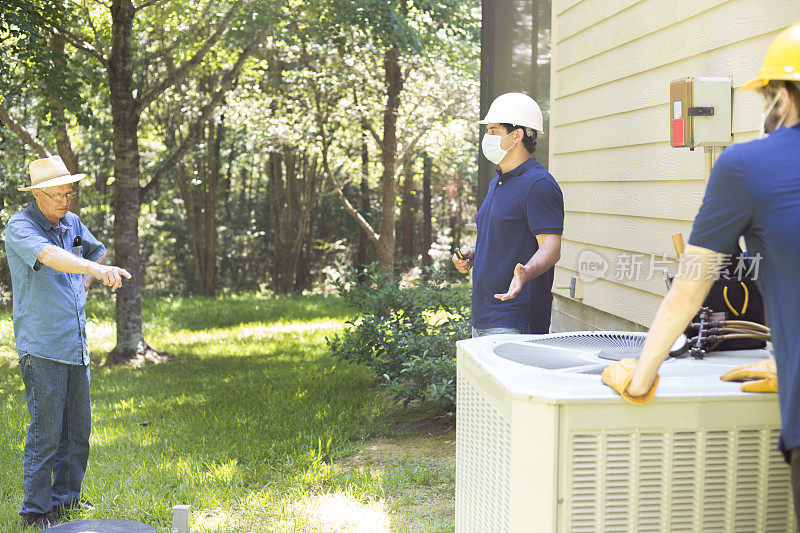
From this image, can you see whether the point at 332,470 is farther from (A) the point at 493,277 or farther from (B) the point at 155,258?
(B) the point at 155,258

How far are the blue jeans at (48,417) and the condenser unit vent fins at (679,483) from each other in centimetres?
288

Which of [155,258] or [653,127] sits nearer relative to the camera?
[653,127]

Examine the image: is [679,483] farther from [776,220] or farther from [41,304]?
[41,304]

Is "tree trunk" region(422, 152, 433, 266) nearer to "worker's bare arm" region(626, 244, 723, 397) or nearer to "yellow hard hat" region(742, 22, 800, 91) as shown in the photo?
"worker's bare arm" region(626, 244, 723, 397)

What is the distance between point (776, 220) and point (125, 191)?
7.87m

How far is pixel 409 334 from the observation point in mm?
6359

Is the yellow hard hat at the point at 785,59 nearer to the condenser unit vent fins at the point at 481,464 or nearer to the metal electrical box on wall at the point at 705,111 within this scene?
the condenser unit vent fins at the point at 481,464

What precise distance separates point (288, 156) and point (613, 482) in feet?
51.0

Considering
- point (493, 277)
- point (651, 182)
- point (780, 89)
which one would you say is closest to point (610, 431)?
point (780, 89)

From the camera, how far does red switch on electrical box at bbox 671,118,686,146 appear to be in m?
3.32

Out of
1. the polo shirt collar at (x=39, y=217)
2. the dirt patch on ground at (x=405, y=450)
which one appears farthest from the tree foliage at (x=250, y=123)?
the dirt patch on ground at (x=405, y=450)

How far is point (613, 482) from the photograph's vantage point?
1.82 m

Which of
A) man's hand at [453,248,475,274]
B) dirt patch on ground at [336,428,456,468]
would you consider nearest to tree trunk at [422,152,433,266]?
dirt patch on ground at [336,428,456,468]

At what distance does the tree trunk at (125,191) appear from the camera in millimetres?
8461
